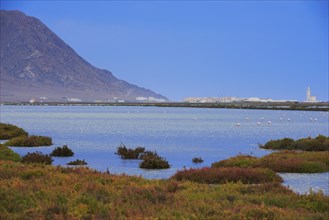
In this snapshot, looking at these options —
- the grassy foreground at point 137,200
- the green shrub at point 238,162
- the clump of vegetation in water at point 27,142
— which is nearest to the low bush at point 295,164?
the green shrub at point 238,162

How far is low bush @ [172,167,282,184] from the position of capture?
2083cm

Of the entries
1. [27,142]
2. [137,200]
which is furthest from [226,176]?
[27,142]

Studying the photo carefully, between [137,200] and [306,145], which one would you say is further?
[306,145]

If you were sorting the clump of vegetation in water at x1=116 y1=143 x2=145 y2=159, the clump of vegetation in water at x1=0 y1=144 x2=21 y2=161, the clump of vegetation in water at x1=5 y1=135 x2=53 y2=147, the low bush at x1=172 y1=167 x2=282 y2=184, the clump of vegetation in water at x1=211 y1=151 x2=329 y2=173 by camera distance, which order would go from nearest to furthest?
the low bush at x1=172 y1=167 x2=282 y2=184
the clump of vegetation in water at x1=211 y1=151 x2=329 y2=173
the clump of vegetation in water at x1=0 y1=144 x2=21 y2=161
the clump of vegetation in water at x1=116 y1=143 x2=145 y2=159
the clump of vegetation in water at x1=5 y1=135 x2=53 y2=147

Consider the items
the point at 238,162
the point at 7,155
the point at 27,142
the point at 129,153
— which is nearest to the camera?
the point at 238,162

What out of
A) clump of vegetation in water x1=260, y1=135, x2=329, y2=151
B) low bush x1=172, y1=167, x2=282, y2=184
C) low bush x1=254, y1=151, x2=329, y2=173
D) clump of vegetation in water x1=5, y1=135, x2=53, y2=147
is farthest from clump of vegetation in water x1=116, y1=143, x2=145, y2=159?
low bush x1=172, y1=167, x2=282, y2=184

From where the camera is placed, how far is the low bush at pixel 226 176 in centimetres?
2083

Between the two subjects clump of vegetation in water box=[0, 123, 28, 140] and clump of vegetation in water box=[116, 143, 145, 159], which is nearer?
clump of vegetation in water box=[116, 143, 145, 159]

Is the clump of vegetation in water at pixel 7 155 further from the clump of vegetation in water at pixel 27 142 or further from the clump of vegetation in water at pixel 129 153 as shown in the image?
the clump of vegetation in water at pixel 27 142

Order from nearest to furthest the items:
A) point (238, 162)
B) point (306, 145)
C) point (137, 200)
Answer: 1. point (137, 200)
2. point (238, 162)
3. point (306, 145)

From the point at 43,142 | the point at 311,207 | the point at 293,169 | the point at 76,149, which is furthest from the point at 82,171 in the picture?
the point at 43,142

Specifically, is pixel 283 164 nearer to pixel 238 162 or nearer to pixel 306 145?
pixel 238 162

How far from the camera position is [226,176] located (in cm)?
2100

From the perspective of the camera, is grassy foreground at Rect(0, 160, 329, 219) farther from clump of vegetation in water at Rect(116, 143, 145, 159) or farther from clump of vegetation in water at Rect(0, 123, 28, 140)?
clump of vegetation in water at Rect(0, 123, 28, 140)
